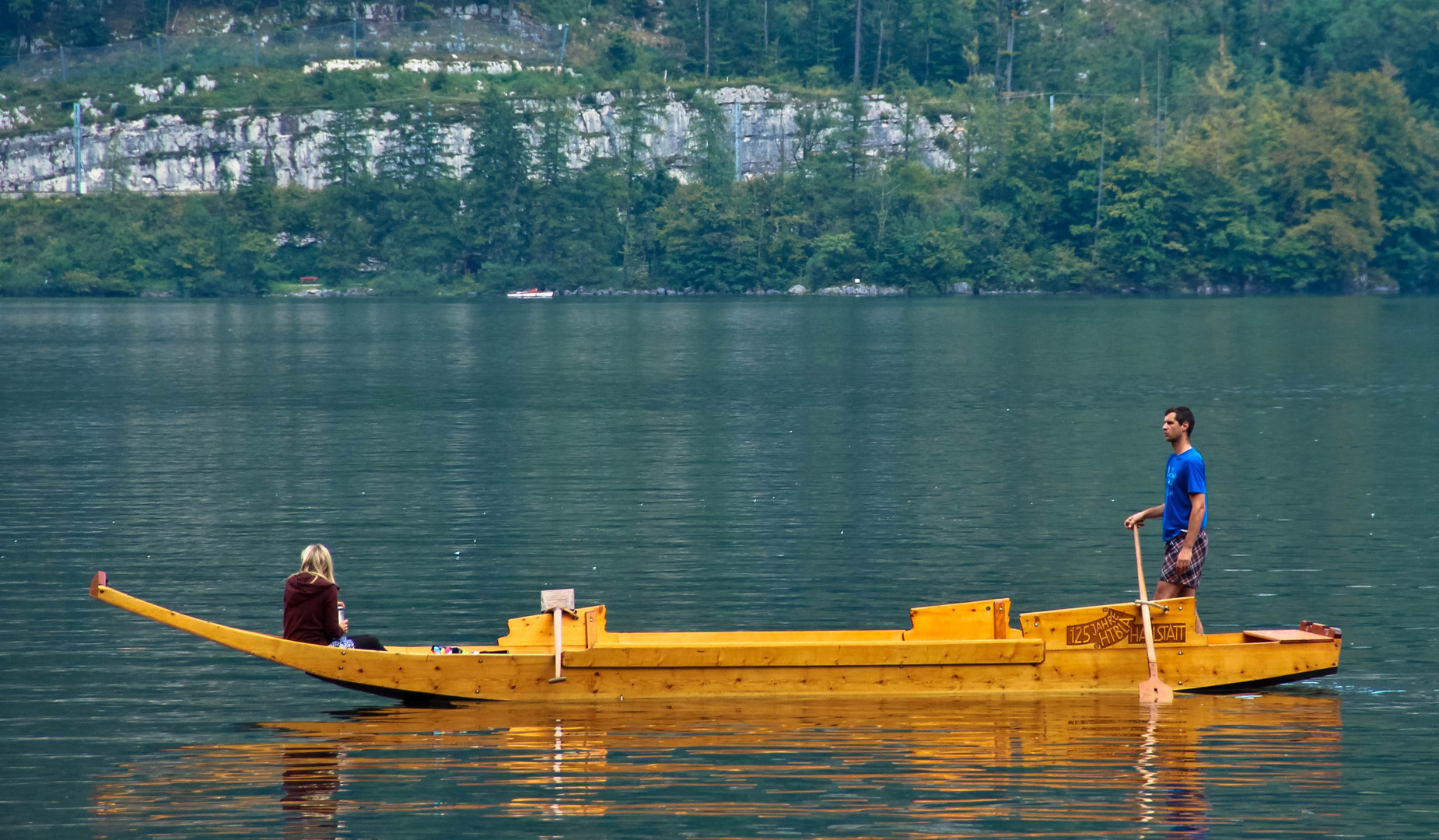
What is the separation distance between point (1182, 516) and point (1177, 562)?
0.47 m

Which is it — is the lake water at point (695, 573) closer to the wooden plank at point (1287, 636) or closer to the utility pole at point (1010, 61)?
the wooden plank at point (1287, 636)

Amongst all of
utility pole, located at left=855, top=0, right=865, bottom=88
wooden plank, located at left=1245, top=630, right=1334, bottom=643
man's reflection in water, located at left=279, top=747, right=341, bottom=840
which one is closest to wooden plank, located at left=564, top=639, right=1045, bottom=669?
wooden plank, located at left=1245, top=630, right=1334, bottom=643

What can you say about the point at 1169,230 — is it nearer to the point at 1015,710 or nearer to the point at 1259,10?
the point at 1259,10

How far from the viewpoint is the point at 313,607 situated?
16.8 meters

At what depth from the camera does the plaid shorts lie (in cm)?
1745

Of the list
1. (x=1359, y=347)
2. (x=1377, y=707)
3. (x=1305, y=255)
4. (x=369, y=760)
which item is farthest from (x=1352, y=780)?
(x=1305, y=255)

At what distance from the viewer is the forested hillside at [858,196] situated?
503 ft

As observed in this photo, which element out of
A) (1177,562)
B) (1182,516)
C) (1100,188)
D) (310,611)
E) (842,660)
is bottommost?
(842,660)

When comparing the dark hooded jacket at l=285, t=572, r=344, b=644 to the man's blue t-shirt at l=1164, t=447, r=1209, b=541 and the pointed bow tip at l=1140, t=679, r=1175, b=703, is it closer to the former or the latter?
the pointed bow tip at l=1140, t=679, r=1175, b=703

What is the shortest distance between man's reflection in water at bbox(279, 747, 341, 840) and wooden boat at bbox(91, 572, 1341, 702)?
3.83 ft

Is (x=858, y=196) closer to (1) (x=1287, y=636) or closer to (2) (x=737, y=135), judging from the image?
(2) (x=737, y=135)

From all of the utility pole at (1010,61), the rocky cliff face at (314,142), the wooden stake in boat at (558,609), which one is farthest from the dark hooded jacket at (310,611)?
the utility pole at (1010,61)

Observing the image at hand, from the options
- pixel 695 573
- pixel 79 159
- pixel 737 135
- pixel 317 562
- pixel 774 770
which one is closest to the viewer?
pixel 774 770

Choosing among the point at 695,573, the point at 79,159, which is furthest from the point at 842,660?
the point at 79,159
